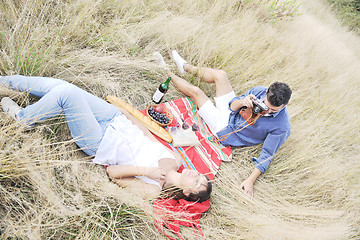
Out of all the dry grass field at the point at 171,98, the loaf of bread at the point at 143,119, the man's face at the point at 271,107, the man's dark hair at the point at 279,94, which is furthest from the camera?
the loaf of bread at the point at 143,119

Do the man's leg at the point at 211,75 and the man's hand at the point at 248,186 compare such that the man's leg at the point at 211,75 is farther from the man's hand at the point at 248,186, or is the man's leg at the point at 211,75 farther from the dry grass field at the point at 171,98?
the man's hand at the point at 248,186

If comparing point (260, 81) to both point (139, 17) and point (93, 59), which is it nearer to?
point (139, 17)

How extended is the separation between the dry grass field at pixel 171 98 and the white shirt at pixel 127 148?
19 cm

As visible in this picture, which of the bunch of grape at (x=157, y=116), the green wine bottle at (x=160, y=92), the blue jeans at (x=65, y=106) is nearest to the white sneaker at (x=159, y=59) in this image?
the green wine bottle at (x=160, y=92)

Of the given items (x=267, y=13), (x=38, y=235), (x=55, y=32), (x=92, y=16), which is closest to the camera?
(x=38, y=235)

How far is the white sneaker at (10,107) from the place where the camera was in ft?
7.04

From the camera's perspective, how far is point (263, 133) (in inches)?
128

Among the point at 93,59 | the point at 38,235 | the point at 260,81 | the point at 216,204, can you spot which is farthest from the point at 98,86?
the point at 260,81

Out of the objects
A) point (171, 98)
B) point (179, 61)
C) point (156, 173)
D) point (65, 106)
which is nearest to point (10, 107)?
point (65, 106)

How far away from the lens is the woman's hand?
2.42 metres

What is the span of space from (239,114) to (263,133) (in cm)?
44

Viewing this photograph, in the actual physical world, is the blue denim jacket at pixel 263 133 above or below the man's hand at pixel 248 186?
above

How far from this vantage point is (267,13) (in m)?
5.23

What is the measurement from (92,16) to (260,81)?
295cm
